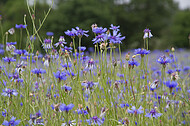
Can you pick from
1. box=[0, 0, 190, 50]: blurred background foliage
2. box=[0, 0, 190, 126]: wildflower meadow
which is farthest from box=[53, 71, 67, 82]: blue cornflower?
box=[0, 0, 190, 50]: blurred background foliage

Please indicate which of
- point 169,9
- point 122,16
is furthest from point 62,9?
point 169,9

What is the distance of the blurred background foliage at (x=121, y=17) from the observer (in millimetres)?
13523

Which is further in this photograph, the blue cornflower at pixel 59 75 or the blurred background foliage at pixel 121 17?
the blurred background foliage at pixel 121 17

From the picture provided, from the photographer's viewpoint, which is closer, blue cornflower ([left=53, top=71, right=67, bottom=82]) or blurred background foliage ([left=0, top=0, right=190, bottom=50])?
blue cornflower ([left=53, top=71, right=67, bottom=82])

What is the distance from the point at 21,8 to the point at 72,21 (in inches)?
128

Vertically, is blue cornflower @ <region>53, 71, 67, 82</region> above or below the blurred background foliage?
below

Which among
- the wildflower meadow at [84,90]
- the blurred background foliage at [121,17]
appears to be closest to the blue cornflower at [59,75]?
the wildflower meadow at [84,90]

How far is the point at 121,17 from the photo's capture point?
2142cm

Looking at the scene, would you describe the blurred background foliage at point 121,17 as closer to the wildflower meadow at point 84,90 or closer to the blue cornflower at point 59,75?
the wildflower meadow at point 84,90

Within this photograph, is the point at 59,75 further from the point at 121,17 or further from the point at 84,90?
the point at 121,17

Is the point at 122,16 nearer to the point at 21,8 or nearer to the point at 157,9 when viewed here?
the point at 157,9

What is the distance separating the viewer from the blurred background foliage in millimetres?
13523

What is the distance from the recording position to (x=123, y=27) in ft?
71.5

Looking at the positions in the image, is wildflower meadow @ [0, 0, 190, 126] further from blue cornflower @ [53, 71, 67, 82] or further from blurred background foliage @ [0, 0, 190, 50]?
blurred background foliage @ [0, 0, 190, 50]
